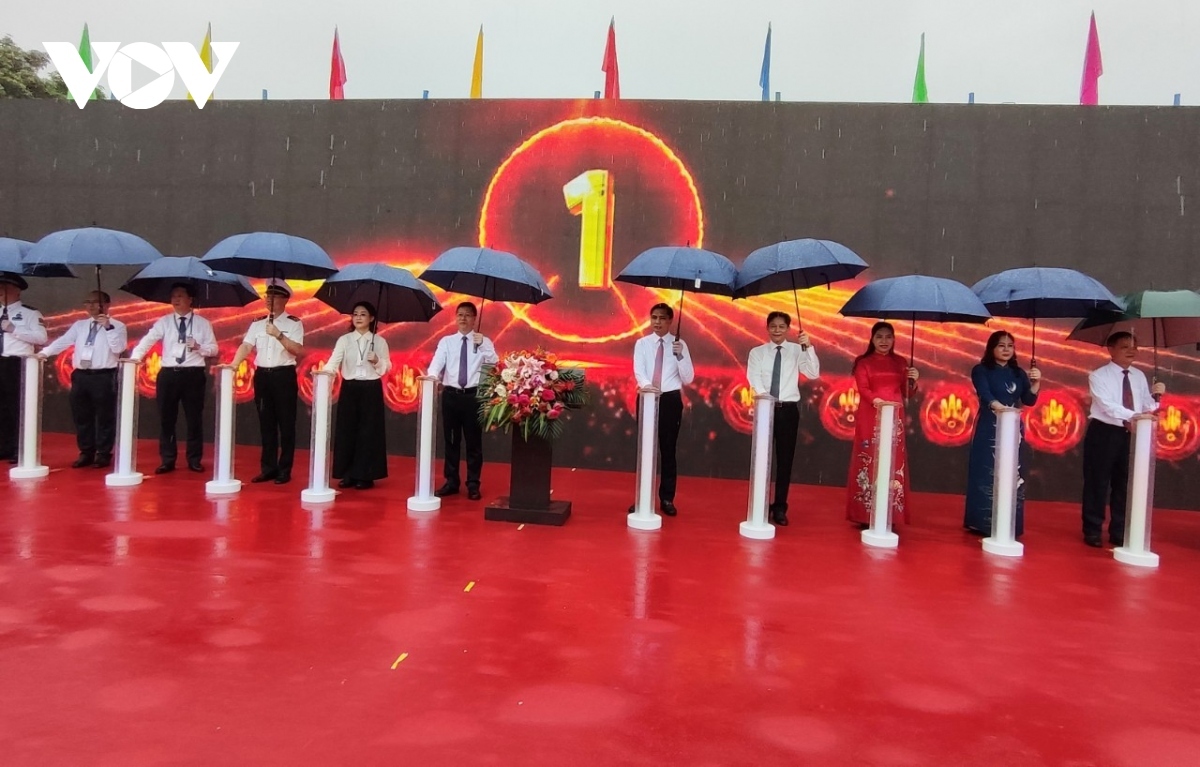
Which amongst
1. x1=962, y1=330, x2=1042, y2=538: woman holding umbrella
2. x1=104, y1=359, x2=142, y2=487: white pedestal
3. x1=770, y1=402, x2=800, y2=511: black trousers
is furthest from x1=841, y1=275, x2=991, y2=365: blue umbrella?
x1=104, y1=359, x2=142, y2=487: white pedestal

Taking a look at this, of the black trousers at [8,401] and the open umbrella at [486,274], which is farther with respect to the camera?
the black trousers at [8,401]

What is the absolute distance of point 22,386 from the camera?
580 centimetres

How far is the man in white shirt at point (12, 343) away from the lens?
6266 millimetres

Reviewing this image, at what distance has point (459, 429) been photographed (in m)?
5.87

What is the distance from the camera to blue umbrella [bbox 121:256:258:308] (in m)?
5.89

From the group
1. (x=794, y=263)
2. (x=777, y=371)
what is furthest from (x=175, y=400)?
(x=794, y=263)

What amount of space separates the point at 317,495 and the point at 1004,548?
15.2ft

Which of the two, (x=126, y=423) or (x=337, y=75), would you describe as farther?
(x=337, y=75)

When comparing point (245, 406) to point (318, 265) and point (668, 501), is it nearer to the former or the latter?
point (318, 265)

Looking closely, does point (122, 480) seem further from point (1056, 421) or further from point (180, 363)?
point (1056, 421)

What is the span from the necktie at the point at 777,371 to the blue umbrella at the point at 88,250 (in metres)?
4.71

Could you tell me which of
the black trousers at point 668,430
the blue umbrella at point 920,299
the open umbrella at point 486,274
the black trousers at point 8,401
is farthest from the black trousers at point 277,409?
the blue umbrella at point 920,299

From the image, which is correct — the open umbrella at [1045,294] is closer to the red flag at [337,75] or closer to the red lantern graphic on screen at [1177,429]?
the red lantern graphic on screen at [1177,429]

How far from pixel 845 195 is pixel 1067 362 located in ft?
7.99
